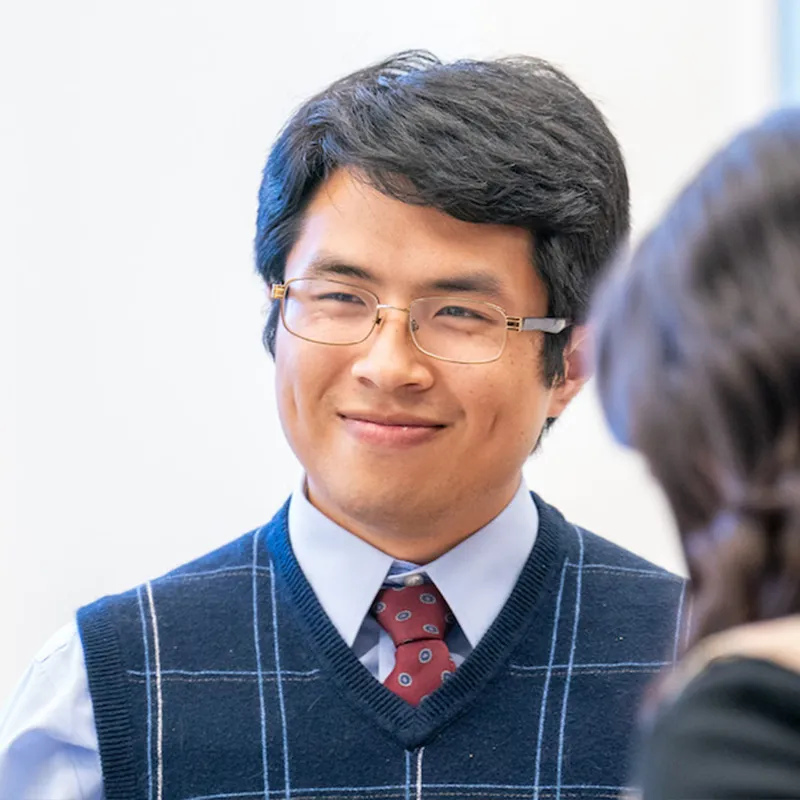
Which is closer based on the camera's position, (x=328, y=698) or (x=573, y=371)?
(x=328, y=698)

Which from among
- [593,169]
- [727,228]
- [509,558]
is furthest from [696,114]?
[727,228]

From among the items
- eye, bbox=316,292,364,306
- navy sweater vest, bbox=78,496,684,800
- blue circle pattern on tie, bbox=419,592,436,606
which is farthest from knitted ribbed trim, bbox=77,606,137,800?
eye, bbox=316,292,364,306

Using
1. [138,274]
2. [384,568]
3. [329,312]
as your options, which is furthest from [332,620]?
[138,274]

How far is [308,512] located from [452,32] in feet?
3.50

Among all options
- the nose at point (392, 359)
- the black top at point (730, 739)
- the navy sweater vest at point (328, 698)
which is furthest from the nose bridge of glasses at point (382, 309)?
the black top at point (730, 739)

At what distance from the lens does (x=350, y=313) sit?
4.89ft

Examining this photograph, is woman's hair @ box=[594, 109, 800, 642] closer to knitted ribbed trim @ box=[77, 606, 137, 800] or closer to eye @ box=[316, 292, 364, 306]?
eye @ box=[316, 292, 364, 306]

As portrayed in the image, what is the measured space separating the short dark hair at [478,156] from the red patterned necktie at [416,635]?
1.02ft

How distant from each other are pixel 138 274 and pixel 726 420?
1.50 meters

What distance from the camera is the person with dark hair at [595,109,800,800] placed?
2.17 feet

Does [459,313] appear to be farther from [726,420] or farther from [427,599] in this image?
[726,420]

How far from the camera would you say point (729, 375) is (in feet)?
2.36

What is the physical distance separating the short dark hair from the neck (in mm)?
185

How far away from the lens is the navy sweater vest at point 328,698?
146cm
